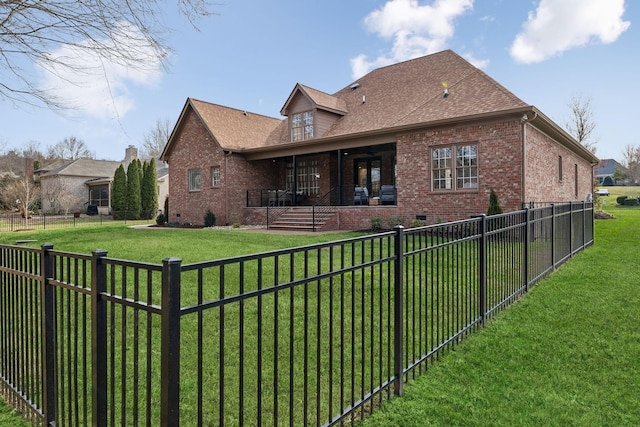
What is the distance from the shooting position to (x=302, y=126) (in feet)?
63.3

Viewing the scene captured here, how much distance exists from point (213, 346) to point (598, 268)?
7604 mm

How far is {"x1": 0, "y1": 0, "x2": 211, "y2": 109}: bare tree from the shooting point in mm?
4234

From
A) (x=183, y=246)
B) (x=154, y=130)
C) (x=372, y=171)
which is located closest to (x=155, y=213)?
(x=154, y=130)

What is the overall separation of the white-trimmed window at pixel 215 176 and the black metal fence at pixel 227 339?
14656mm

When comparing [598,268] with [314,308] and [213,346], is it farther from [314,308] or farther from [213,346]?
[213,346]

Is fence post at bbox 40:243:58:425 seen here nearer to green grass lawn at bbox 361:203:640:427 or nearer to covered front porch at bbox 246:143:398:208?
green grass lawn at bbox 361:203:640:427

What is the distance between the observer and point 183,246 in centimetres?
1070

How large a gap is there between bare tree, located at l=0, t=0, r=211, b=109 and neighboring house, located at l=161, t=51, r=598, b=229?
1027 cm

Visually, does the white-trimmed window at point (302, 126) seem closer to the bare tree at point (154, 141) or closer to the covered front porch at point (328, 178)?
the covered front porch at point (328, 178)

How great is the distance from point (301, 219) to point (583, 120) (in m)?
26.6

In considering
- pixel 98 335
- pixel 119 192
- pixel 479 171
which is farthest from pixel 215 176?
pixel 98 335

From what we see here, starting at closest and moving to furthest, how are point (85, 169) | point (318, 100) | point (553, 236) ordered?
point (553, 236) < point (318, 100) < point (85, 169)

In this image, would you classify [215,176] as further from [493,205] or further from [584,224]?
[584,224]

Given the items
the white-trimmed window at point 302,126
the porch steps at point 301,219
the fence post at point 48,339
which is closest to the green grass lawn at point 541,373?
the fence post at point 48,339
